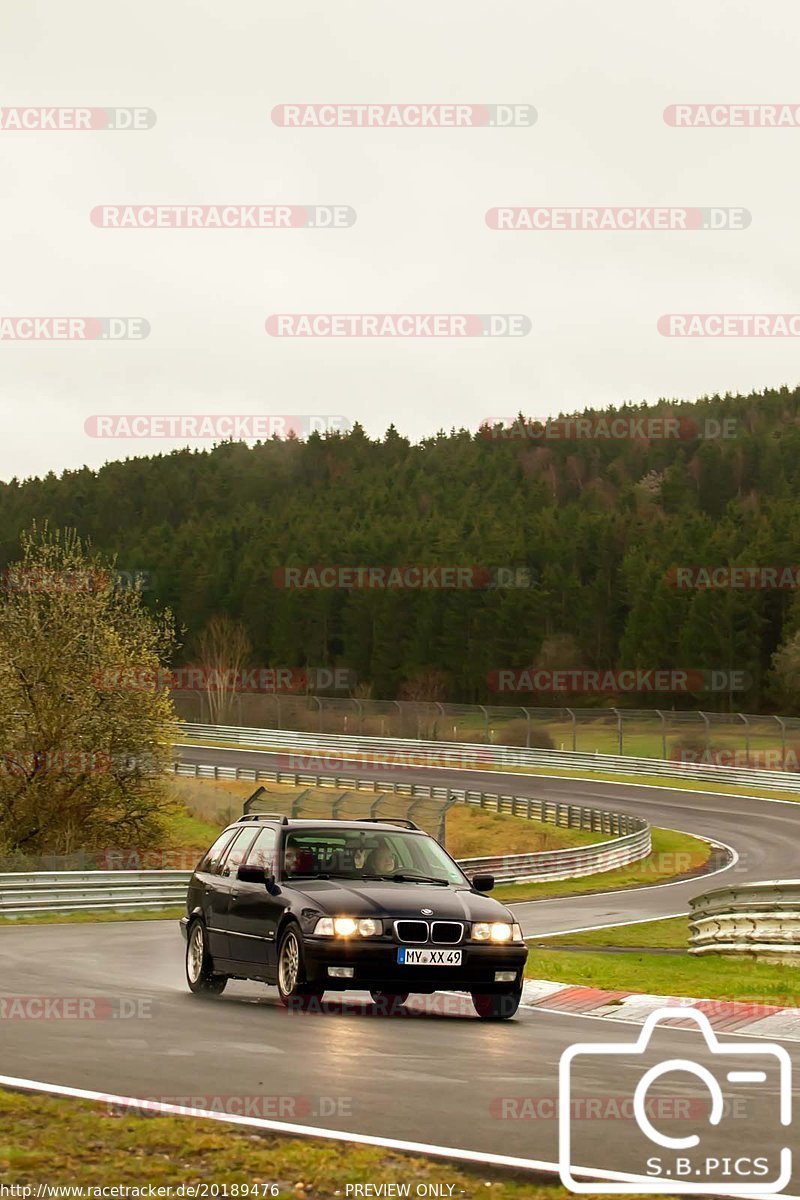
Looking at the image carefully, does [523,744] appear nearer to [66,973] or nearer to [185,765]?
[185,765]

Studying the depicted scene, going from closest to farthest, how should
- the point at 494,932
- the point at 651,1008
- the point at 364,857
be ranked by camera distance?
the point at 494,932, the point at 651,1008, the point at 364,857

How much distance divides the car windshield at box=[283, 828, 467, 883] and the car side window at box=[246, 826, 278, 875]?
13cm

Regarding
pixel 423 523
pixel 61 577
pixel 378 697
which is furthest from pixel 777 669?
pixel 61 577

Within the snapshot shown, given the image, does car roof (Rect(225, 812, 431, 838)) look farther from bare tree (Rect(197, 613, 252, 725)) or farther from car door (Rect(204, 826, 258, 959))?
bare tree (Rect(197, 613, 252, 725))

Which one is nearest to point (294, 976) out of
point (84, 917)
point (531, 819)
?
point (84, 917)

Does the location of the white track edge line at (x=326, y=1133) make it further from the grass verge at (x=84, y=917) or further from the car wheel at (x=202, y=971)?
the grass verge at (x=84, y=917)

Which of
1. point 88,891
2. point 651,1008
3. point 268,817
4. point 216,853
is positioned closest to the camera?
point 651,1008

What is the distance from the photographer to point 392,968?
1219 centimetres

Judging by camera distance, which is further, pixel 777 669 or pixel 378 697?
pixel 378 697

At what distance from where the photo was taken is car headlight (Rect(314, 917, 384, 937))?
40.0ft

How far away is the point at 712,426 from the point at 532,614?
62894 millimetres

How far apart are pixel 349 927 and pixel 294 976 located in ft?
2.11

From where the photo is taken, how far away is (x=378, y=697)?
125 m

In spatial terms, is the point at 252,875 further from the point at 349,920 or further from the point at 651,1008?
the point at 651,1008
